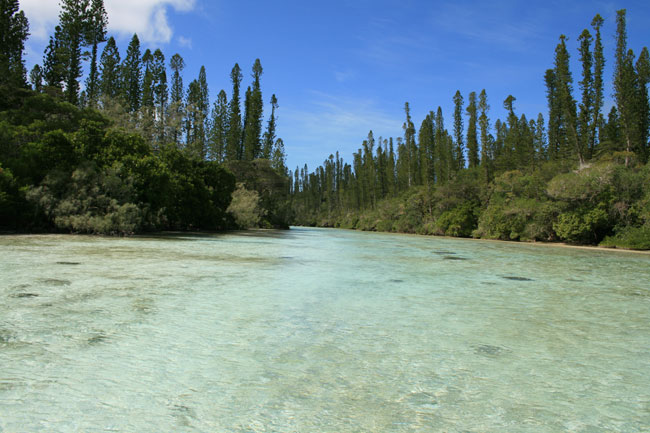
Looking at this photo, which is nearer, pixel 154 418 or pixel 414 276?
pixel 154 418

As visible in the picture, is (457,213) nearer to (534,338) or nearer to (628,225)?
(628,225)

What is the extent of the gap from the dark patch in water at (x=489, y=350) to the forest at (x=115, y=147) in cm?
1731

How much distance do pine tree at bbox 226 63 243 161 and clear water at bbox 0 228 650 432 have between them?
42.2 metres

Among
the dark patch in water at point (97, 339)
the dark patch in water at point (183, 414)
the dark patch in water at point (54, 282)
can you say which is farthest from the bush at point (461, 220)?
the dark patch in water at point (183, 414)

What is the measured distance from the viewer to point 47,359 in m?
3.12

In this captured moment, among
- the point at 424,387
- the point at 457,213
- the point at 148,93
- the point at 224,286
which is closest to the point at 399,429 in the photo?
the point at 424,387

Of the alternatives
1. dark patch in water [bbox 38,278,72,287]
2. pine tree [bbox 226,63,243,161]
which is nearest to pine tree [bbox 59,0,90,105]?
pine tree [bbox 226,63,243,161]

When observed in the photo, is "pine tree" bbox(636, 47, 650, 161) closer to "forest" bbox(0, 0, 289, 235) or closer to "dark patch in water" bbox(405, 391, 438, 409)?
"forest" bbox(0, 0, 289, 235)

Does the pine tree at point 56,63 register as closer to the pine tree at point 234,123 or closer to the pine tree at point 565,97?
the pine tree at point 234,123

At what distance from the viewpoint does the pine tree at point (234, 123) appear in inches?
1879

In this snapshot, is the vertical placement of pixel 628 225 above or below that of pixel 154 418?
above

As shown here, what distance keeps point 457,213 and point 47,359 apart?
36233 millimetres

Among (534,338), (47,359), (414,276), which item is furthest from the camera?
(414,276)

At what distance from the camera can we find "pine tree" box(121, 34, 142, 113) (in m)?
41.7
